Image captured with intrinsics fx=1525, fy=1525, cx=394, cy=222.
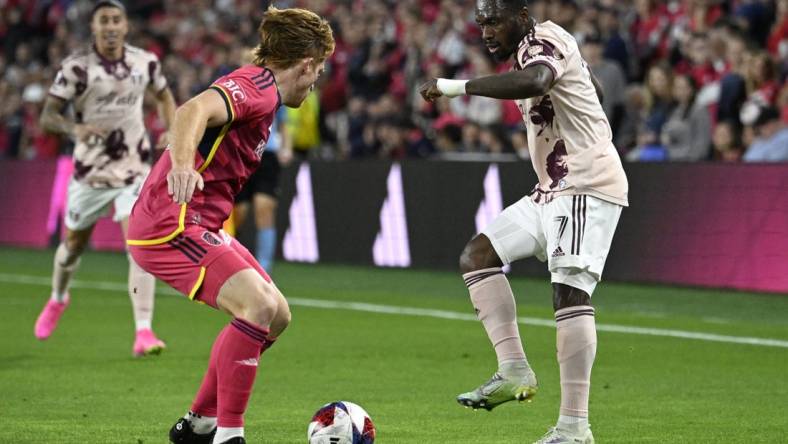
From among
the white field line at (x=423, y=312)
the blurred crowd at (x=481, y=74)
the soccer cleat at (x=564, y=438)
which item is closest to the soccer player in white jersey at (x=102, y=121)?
the white field line at (x=423, y=312)

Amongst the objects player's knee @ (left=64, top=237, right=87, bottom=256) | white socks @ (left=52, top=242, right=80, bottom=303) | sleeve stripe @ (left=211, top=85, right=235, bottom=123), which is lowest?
white socks @ (left=52, top=242, right=80, bottom=303)

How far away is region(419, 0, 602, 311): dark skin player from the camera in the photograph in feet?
22.6

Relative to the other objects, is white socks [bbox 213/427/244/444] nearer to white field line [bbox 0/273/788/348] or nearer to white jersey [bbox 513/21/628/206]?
white jersey [bbox 513/21/628/206]

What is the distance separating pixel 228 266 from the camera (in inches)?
263

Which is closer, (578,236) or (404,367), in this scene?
(578,236)

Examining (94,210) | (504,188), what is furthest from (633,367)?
(504,188)

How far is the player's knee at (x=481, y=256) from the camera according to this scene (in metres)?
7.63

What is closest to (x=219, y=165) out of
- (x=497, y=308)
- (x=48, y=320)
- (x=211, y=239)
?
(x=211, y=239)

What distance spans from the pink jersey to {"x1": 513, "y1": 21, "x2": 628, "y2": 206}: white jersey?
1264mm

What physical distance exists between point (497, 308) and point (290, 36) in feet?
5.71

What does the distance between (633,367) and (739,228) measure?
196 inches

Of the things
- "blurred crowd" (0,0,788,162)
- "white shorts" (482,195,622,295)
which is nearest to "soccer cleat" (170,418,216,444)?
"white shorts" (482,195,622,295)

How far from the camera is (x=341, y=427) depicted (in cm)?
679

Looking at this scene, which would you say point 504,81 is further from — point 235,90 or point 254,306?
point 254,306
